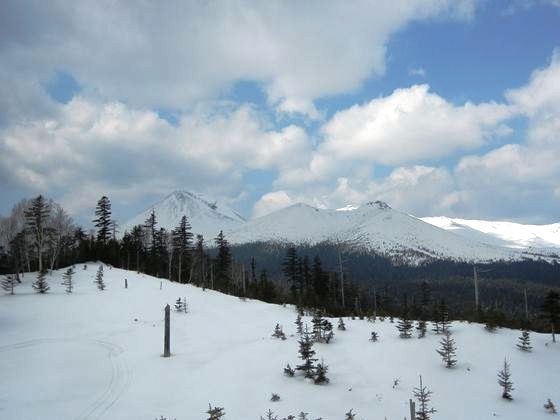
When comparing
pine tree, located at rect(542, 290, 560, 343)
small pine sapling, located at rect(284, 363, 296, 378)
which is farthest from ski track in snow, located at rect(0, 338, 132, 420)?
pine tree, located at rect(542, 290, 560, 343)

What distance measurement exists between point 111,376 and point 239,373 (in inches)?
239

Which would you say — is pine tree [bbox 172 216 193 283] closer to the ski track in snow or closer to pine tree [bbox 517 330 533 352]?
the ski track in snow

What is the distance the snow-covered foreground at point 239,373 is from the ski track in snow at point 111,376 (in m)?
0.06

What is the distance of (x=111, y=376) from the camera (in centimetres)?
2070

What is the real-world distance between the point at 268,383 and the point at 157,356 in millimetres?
8189

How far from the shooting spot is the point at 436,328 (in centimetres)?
2502

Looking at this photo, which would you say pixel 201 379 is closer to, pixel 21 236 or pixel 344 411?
pixel 344 411

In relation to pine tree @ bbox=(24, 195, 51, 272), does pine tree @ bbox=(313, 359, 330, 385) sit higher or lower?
lower

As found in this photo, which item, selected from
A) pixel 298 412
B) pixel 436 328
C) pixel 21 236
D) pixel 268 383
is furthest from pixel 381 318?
pixel 21 236

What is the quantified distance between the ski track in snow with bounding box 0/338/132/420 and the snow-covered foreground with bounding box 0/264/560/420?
0.18ft

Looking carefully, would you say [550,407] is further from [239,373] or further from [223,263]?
[223,263]

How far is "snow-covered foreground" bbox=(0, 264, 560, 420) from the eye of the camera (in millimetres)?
16453

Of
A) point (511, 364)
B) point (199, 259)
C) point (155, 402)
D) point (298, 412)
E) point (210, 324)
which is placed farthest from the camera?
point (199, 259)

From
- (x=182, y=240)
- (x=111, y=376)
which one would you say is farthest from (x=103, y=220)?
(x=111, y=376)
